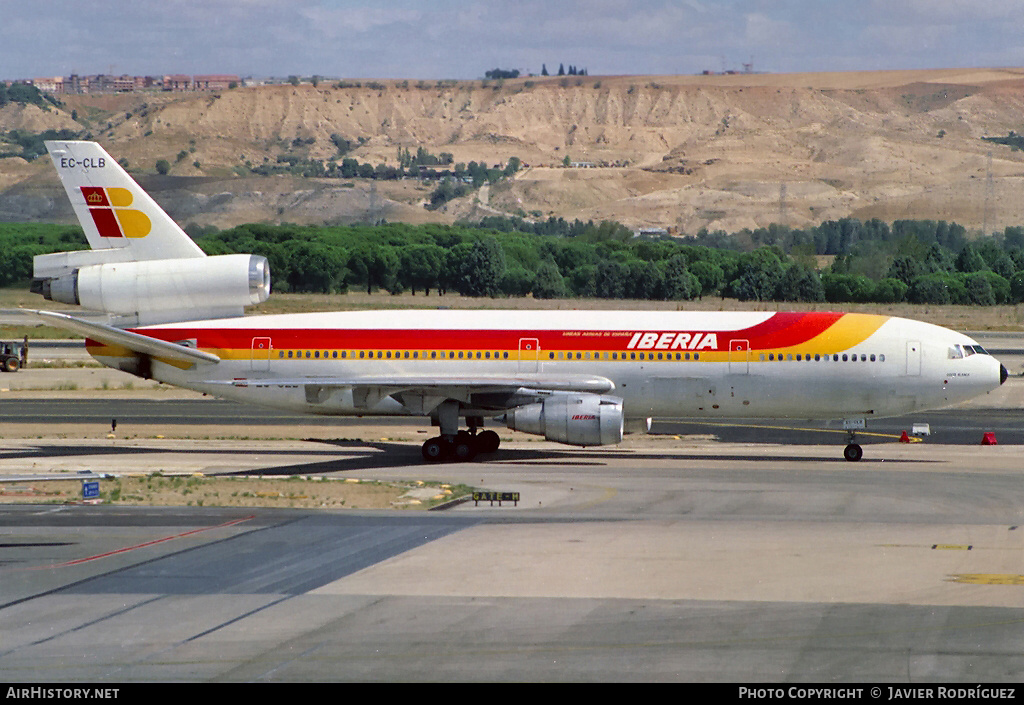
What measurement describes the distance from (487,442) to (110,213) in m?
15.1

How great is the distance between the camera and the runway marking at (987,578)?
22.6m

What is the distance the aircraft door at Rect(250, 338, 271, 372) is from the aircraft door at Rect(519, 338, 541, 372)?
8.68m

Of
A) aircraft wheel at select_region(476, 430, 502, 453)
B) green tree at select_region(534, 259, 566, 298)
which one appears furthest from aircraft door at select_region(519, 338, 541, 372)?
green tree at select_region(534, 259, 566, 298)

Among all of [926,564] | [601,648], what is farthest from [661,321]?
[601,648]

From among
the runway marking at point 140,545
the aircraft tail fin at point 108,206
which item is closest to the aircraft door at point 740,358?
the runway marking at point 140,545

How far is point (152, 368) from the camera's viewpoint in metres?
41.2

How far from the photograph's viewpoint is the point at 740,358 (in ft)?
130

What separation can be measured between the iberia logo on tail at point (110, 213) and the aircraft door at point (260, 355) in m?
5.76

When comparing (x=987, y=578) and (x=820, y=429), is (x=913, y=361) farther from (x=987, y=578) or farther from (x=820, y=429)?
(x=987, y=578)

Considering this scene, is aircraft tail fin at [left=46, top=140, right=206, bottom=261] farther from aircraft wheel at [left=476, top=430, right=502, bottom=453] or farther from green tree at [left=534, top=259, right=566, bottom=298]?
green tree at [left=534, top=259, right=566, bottom=298]

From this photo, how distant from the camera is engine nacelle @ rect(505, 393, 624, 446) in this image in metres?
37.7

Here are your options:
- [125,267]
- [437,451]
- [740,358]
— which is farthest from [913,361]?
[125,267]

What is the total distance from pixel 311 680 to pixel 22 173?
20092 centimetres

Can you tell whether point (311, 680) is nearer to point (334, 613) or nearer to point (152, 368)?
point (334, 613)
